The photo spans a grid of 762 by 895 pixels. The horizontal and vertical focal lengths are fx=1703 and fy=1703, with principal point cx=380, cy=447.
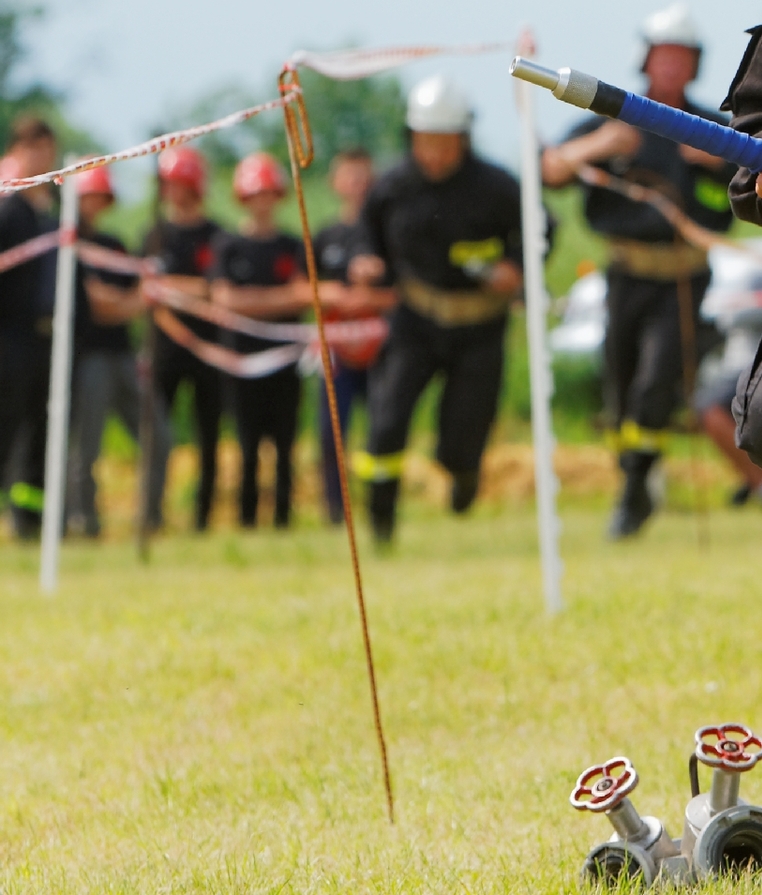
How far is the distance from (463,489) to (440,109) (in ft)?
7.16

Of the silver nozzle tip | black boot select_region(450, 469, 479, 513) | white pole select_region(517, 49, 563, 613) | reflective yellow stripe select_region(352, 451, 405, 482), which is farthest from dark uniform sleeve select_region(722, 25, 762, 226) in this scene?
black boot select_region(450, 469, 479, 513)

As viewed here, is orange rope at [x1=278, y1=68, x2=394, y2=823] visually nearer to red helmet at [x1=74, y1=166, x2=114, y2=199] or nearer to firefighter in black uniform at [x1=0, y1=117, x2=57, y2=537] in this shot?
firefighter in black uniform at [x1=0, y1=117, x2=57, y2=537]

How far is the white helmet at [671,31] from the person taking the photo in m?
8.80

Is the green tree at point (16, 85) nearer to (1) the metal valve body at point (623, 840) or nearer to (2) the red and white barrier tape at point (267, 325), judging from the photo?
(2) the red and white barrier tape at point (267, 325)

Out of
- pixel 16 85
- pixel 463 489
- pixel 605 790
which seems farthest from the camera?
pixel 16 85

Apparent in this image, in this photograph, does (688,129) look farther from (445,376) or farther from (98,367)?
(98,367)

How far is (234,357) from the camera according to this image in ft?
37.8

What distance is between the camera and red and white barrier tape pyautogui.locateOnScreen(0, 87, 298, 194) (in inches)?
134

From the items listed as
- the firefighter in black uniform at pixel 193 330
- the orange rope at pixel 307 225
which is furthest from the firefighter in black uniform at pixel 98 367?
the orange rope at pixel 307 225

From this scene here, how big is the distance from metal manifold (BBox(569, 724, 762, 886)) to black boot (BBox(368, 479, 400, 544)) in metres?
5.91

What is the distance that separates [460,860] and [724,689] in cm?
178

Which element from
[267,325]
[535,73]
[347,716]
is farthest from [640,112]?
[267,325]

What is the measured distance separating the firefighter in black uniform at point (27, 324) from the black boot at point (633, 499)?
369cm

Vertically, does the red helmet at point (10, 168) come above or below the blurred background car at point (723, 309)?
above
